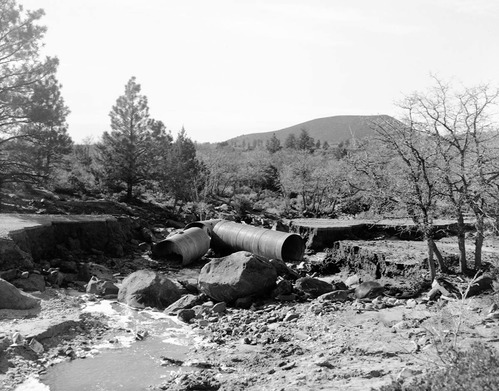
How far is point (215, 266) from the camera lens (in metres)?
14.1

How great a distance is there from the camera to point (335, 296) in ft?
42.6

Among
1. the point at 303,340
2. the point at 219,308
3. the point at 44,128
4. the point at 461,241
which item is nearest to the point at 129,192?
the point at 44,128

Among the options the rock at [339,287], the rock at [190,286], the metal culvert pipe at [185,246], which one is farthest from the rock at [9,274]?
the rock at [339,287]

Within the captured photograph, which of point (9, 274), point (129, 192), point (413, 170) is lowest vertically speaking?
point (9, 274)

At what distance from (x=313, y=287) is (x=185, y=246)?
7826mm

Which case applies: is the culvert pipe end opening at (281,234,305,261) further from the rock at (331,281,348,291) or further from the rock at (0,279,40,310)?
the rock at (0,279,40,310)

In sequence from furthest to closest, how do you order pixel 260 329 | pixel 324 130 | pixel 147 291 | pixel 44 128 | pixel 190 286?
pixel 324 130 < pixel 44 128 < pixel 190 286 < pixel 147 291 < pixel 260 329

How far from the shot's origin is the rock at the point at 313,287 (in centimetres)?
1392

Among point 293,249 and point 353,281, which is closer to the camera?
point 353,281

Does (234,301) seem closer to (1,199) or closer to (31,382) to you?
(31,382)

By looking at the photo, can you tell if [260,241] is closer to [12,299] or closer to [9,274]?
[9,274]

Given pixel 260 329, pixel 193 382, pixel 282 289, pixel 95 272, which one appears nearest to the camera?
pixel 193 382

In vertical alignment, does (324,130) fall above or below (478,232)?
above

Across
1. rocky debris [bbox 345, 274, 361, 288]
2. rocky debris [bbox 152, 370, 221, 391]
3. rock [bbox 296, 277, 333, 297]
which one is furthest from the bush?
rocky debris [bbox 345, 274, 361, 288]
